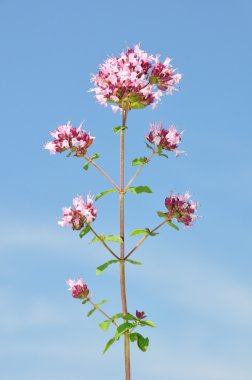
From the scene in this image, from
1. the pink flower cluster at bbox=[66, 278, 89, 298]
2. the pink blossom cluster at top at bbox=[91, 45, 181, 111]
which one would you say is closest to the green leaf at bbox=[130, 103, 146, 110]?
the pink blossom cluster at top at bbox=[91, 45, 181, 111]

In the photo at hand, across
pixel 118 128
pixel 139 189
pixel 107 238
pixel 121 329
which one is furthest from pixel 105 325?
pixel 118 128

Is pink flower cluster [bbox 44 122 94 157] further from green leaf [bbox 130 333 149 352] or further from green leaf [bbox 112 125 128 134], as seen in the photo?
green leaf [bbox 130 333 149 352]

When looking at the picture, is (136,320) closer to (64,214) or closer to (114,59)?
(64,214)

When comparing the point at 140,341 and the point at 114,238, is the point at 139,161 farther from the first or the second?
the point at 140,341

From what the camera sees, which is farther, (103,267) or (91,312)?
(91,312)

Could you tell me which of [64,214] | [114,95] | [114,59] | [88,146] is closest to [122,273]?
[64,214]
